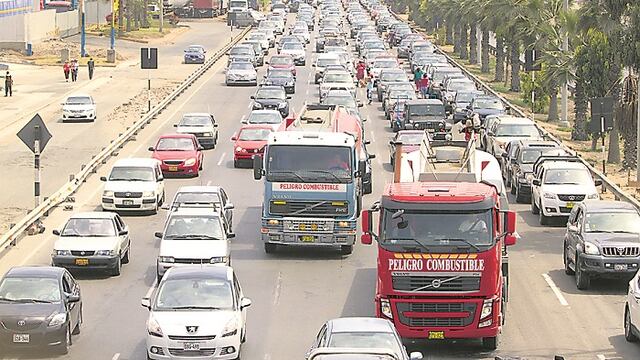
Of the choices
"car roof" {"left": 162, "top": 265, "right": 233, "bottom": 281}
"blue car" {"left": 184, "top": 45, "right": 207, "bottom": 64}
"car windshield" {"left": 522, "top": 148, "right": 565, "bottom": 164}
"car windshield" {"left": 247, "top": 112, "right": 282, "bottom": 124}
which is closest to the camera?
"car roof" {"left": 162, "top": 265, "right": 233, "bottom": 281}

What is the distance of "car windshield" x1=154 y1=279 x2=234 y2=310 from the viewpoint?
24906mm

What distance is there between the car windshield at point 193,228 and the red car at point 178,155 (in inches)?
648

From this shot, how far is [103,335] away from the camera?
90.8 ft

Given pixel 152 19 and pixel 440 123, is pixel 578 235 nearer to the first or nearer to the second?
pixel 440 123

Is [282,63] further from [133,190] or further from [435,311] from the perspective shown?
[435,311]

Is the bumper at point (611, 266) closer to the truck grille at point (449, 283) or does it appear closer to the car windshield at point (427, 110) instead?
the truck grille at point (449, 283)

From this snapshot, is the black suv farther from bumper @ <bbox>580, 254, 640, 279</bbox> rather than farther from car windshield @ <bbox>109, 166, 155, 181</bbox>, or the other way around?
car windshield @ <bbox>109, 166, 155, 181</bbox>

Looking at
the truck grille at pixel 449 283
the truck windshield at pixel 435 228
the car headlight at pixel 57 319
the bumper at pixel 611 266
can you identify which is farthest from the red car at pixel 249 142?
the truck grille at pixel 449 283

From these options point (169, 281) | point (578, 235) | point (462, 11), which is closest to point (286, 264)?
point (578, 235)

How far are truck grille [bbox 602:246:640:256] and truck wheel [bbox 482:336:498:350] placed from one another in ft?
20.9

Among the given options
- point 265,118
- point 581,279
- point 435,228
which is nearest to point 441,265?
point 435,228

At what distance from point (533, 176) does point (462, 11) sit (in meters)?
55.4

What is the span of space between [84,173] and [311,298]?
20.5 metres

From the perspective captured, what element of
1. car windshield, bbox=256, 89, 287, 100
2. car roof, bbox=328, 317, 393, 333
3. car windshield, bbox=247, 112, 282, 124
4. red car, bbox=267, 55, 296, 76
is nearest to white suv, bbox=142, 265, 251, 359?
car roof, bbox=328, 317, 393, 333
